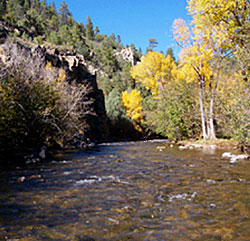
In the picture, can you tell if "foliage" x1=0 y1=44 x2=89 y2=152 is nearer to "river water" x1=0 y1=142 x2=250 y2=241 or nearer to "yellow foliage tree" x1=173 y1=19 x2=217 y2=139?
"river water" x1=0 y1=142 x2=250 y2=241

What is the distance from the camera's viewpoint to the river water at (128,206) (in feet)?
9.48

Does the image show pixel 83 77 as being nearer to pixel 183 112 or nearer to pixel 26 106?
pixel 183 112

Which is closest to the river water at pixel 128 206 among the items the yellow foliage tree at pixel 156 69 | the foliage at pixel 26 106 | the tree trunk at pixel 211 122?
the foliage at pixel 26 106

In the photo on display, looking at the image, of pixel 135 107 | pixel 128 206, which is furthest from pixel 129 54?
pixel 128 206

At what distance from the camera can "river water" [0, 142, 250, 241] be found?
289 centimetres

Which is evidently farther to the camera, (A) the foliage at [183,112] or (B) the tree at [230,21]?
(A) the foliage at [183,112]

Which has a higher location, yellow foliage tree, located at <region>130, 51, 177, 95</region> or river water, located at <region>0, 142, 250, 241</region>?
yellow foliage tree, located at <region>130, 51, 177, 95</region>

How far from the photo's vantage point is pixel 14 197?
4.32 meters

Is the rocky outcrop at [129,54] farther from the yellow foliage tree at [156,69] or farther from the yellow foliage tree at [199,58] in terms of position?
the yellow foliage tree at [199,58]

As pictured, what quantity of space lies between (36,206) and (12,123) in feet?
22.5

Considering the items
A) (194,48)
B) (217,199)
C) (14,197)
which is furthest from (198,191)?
(194,48)

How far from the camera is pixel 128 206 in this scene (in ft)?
12.5

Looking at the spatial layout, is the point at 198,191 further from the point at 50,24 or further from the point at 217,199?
the point at 50,24

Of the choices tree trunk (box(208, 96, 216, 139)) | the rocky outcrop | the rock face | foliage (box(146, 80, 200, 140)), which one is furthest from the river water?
the rocky outcrop
